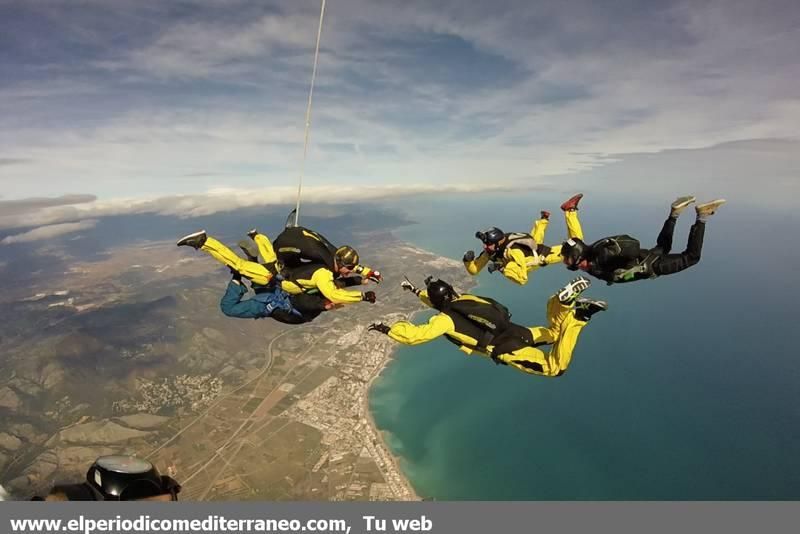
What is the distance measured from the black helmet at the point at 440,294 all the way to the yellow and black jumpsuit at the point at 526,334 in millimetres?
203

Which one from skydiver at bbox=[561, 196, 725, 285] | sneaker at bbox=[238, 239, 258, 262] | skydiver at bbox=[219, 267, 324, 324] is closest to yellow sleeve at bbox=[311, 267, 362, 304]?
skydiver at bbox=[219, 267, 324, 324]

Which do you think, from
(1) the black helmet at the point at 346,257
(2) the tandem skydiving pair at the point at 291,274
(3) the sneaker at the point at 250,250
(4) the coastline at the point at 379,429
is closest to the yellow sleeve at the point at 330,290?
(2) the tandem skydiving pair at the point at 291,274

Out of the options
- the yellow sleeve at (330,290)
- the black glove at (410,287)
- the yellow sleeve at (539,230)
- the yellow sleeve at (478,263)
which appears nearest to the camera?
the yellow sleeve at (330,290)

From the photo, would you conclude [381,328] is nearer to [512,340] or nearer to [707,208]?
[512,340]

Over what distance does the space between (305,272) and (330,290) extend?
0.69 meters

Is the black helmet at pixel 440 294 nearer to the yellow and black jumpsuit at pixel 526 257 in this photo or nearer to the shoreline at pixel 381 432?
the yellow and black jumpsuit at pixel 526 257

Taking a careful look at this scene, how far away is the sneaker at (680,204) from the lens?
592cm

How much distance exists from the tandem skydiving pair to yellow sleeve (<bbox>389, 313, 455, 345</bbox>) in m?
1.05

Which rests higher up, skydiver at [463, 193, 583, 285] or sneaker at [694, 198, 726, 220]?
sneaker at [694, 198, 726, 220]

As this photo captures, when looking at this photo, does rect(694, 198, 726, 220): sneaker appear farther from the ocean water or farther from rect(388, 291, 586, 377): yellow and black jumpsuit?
the ocean water

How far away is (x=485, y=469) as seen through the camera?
128ft

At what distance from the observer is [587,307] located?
502 cm

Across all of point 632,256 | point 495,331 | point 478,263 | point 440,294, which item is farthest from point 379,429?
point 632,256

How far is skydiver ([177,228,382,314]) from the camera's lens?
631 cm
